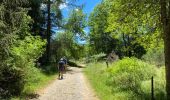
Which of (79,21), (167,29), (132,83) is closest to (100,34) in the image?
(79,21)

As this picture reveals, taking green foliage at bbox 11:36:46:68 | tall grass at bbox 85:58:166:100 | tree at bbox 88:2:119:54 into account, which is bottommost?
tall grass at bbox 85:58:166:100

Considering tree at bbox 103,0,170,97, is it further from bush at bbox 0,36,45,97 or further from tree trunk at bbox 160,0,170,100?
bush at bbox 0,36,45,97

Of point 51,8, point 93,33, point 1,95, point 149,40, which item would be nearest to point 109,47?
point 93,33

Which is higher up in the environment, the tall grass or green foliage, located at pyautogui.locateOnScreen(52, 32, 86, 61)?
green foliage, located at pyautogui.locateOnScreen(52, 32, 86, 61)

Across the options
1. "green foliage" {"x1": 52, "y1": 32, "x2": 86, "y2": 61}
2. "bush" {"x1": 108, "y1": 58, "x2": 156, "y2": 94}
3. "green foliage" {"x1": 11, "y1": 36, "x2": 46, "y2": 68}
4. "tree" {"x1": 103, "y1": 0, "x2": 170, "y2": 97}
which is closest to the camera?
"tree" {"x1": 103, "y1": 0, "x2": 170, "y2": 97}

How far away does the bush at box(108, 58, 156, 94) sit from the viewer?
21.2 m

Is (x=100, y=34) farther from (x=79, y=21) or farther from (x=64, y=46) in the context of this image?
(x=64, y=46)

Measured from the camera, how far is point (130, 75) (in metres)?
23.2

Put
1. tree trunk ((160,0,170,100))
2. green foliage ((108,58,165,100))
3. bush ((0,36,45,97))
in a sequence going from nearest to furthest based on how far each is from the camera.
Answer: tree trunk ((160,0,170,100))
bush ((0,36,45,97))
green foliage ((108,58,165,100))

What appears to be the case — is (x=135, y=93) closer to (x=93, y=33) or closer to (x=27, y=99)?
(x=27, y=99)

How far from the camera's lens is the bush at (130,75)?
2122 centimetres

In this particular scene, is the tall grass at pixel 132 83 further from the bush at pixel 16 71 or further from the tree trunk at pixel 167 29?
the bush at pixel 16 71

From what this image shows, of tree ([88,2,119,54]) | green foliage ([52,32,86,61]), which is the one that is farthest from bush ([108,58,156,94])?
tree ([88,2,119,54])

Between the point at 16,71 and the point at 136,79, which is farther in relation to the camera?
the point at 136,79
